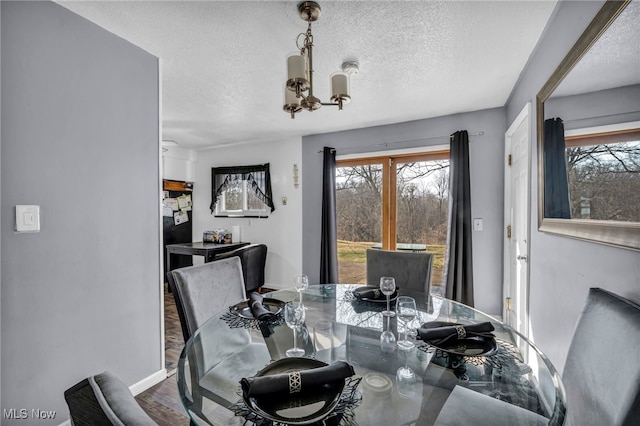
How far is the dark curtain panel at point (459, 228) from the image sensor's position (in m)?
3.16

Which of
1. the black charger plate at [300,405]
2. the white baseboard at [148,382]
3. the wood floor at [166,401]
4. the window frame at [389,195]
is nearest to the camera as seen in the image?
the black charger plate at [300,405]

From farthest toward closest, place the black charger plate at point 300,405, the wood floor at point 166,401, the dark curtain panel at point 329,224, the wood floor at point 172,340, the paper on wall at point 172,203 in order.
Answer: the paper on wall at point 172,203
the dark curtain panel at point 329,224
the wood floor at point 172,340
the wood floor at point 166,401
the black charger plate at point 300,405

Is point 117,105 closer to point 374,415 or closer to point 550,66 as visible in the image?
point 374,415

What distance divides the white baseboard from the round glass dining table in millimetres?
937

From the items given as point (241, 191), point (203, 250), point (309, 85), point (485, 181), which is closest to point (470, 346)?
point (309, 85)

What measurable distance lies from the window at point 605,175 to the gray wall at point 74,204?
7.94 ft

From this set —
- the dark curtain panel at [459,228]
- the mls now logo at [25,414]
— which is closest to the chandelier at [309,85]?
the mls now logo at [25,414]

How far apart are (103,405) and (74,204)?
1627mm

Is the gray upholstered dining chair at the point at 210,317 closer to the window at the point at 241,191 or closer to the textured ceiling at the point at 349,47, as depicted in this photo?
the textured ceiling at the point at 349,47

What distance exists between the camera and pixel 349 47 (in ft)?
6.42

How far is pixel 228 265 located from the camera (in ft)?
6.48

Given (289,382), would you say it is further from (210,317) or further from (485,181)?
(485,181)

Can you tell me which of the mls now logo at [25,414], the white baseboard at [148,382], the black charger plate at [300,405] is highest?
the black charger plate at [300,405]

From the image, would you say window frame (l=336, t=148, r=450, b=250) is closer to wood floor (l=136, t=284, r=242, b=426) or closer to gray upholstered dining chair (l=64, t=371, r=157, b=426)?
wood floor (l=136, t=284, r=242, b=426)
